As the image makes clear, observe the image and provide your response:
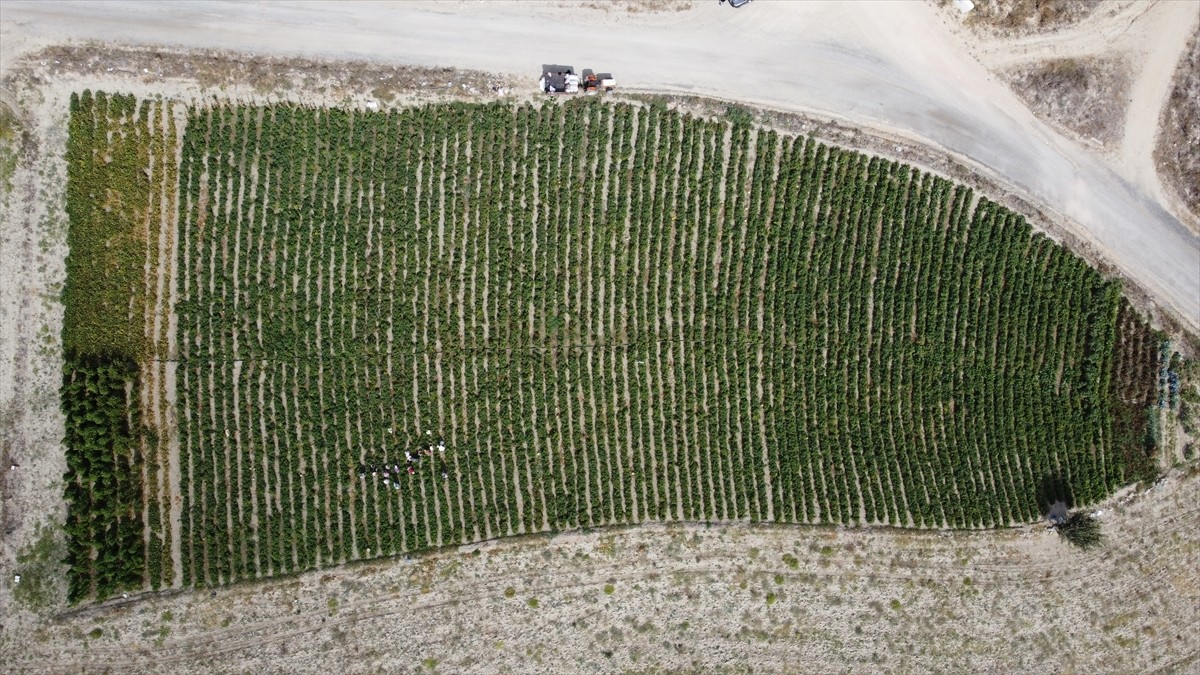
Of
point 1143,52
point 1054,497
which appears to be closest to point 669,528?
point 1054,497

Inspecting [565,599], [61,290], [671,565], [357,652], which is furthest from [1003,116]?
[61,290]

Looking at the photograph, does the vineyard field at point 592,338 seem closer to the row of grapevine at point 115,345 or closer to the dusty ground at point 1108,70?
the row of grapevine at point 115,345

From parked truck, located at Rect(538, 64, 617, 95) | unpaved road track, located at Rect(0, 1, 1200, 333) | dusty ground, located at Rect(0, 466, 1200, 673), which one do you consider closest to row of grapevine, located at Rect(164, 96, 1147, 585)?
parked truck, located at Rect(538, 64, 617, 95)

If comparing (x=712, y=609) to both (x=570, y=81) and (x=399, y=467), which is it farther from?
(x=570, y=81)

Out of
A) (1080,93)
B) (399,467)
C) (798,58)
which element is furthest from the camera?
(1080,93)

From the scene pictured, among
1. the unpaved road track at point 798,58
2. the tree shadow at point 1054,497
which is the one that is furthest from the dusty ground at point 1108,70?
the tree shadow at point 1054,497

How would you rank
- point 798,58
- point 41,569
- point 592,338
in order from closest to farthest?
point 41,569, point 592,338, point 798,58

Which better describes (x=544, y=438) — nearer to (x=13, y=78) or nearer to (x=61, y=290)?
(x=61, y=290)
